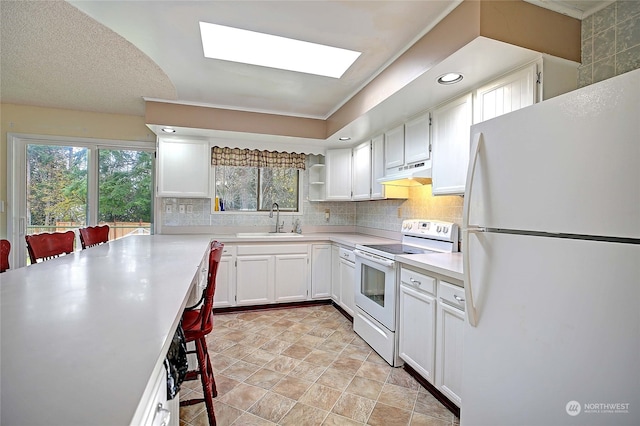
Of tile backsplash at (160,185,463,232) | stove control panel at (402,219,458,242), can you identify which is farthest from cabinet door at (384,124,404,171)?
stove control panel at (402,219,458,242)

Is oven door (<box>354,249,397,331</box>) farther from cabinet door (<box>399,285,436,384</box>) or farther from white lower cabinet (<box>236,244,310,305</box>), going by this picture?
white lower cabinet (<box>236,244,310,305</box>)

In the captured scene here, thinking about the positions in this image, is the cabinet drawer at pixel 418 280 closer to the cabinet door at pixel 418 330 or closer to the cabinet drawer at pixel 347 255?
the cabinet door at pixel 418 330

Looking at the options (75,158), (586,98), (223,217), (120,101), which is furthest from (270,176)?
(586,98)

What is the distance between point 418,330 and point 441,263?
53 cm

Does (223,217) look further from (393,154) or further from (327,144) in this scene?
(393,154)

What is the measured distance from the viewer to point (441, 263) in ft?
6.47

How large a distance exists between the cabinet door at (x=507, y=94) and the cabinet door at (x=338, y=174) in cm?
203

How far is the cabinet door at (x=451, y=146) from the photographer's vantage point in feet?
6.90

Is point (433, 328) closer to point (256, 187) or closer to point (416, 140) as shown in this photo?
point (416, 140)

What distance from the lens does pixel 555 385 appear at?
1.01m

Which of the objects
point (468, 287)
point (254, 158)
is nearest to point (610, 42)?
point (468, 287)

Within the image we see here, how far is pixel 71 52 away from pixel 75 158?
6.21 ft

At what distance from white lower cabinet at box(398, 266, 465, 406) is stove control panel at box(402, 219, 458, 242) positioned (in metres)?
0.52

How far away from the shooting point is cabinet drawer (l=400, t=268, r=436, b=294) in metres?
1.99
